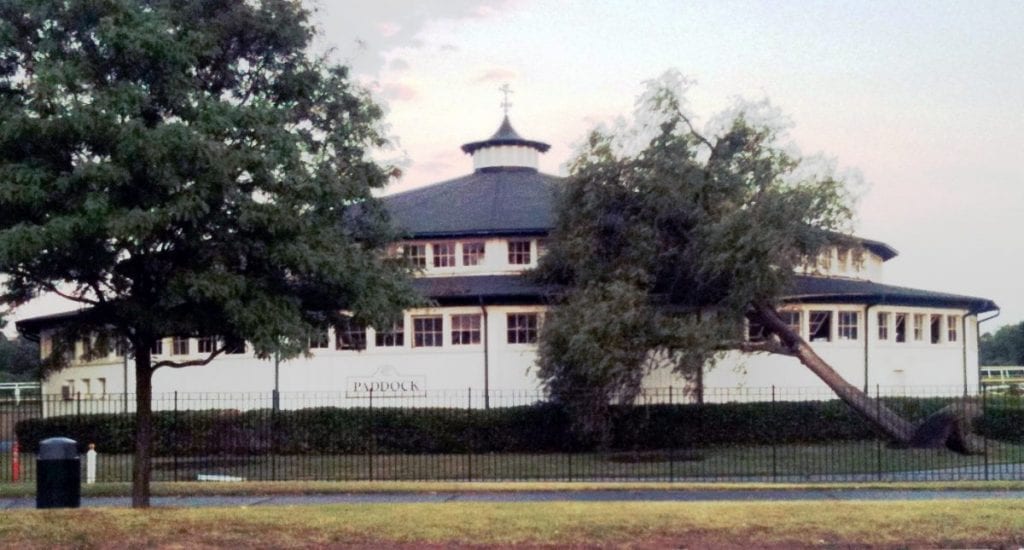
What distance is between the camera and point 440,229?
47.7 meters

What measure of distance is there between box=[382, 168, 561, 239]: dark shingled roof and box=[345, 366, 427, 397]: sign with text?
491cm

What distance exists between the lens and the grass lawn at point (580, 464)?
31641 mm

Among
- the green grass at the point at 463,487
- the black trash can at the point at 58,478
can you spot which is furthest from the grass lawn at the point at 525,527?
the green grass at the point at 463,487

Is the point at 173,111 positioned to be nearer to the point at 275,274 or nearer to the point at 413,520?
the point at 275,274

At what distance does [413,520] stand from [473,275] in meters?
30.5

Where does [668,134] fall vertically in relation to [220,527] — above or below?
above

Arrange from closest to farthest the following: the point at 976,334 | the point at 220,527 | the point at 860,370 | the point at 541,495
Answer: the point at 220,527
the point at 541,495
the point at 860,370
the point at 976,334

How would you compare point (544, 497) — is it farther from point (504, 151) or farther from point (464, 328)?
point (504, 151)

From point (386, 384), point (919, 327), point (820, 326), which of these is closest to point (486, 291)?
point (386, 384)

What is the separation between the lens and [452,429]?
3878 centimetres

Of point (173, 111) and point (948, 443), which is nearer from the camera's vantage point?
point (173, 111)

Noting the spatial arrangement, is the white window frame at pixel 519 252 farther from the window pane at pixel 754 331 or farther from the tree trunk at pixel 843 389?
the tree trunk at pixel 843 389

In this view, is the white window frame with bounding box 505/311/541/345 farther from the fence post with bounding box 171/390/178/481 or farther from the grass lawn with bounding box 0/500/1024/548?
the grass lawn with bounding box 0/500/1024/548

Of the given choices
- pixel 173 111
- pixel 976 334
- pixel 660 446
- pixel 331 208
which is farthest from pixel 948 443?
pixel 173 111
